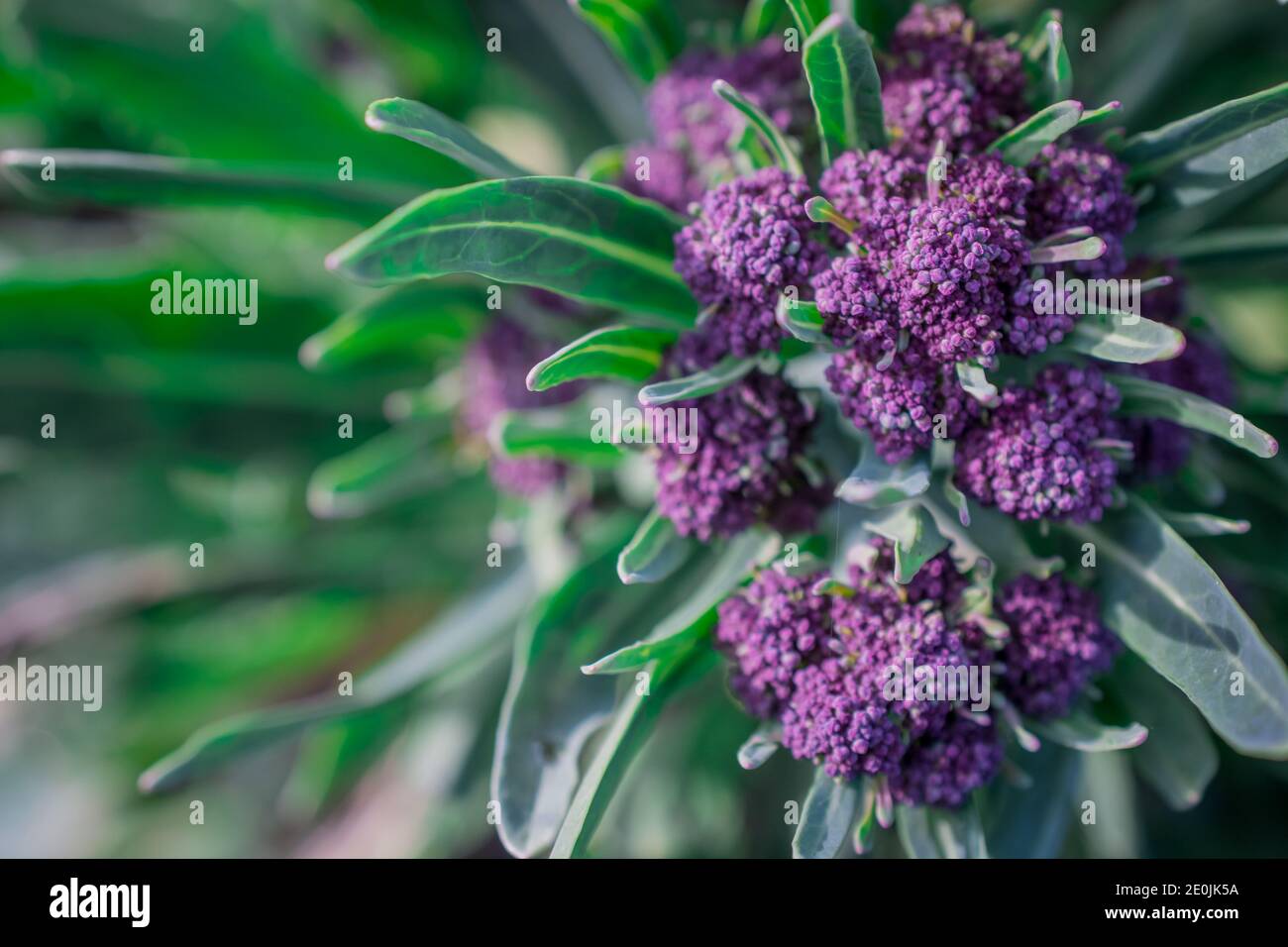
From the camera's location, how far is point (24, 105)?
1.96m

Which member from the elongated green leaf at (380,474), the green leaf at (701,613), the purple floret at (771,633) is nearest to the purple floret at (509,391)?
the elongated green leaf at (380,474)

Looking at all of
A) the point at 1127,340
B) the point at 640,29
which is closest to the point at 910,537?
the point at 1127,340

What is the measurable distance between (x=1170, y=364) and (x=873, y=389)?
1.56ft

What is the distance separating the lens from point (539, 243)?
1.10m

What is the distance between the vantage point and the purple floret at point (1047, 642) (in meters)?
1.15

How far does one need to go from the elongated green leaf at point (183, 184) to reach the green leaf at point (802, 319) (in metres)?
0.74

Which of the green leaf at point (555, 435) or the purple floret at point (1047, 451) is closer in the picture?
the purple floret at point (1047, 451)

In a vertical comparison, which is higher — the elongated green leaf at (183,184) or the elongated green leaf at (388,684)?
the elongated green leaf at (183,184)

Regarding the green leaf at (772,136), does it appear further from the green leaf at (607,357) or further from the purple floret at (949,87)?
the green leaf at (607,357)

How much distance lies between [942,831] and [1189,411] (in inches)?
23.4

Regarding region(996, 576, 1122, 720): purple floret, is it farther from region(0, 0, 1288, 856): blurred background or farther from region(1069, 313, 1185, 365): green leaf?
region(0, 0, 1288, 856): blurred background

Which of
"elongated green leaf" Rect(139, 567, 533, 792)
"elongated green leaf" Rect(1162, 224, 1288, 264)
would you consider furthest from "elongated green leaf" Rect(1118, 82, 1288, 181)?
"elongated green leaf" Rect(139, 567, 533, 792)

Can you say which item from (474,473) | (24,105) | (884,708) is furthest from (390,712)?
(24,105)

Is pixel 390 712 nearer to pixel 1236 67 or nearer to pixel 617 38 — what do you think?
pixel 617 38
